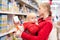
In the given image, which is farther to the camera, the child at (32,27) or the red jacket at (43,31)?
the child at (32,27)

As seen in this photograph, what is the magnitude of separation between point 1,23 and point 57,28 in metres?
1.52

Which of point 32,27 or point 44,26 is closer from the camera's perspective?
point 44,26

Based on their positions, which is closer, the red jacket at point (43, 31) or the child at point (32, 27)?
the red jacket at point (43, 31)

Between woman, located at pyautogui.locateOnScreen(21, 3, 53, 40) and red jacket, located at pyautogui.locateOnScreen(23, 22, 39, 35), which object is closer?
woman, located at pyautogui.locateOnScreen(21, 3, 53, 40)

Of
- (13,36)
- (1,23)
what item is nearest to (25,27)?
(1,23)

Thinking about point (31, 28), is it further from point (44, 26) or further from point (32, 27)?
point (44, 26)

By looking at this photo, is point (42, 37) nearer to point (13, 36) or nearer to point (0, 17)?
point (0, 17)

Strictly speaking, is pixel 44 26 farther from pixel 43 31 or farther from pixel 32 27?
pixel 32 27

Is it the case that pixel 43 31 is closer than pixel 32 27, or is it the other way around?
pixel 43 31

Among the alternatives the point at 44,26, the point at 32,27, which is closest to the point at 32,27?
the point at 32,27

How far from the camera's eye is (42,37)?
5.85 ft

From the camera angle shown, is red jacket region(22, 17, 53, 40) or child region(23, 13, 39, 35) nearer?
red jacket region(22, 17, 53, 40)

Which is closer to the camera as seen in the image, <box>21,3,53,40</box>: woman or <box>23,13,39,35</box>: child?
<box>21,3,53,40</box>: woman

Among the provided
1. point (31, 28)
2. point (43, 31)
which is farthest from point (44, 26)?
point (31, 28)
